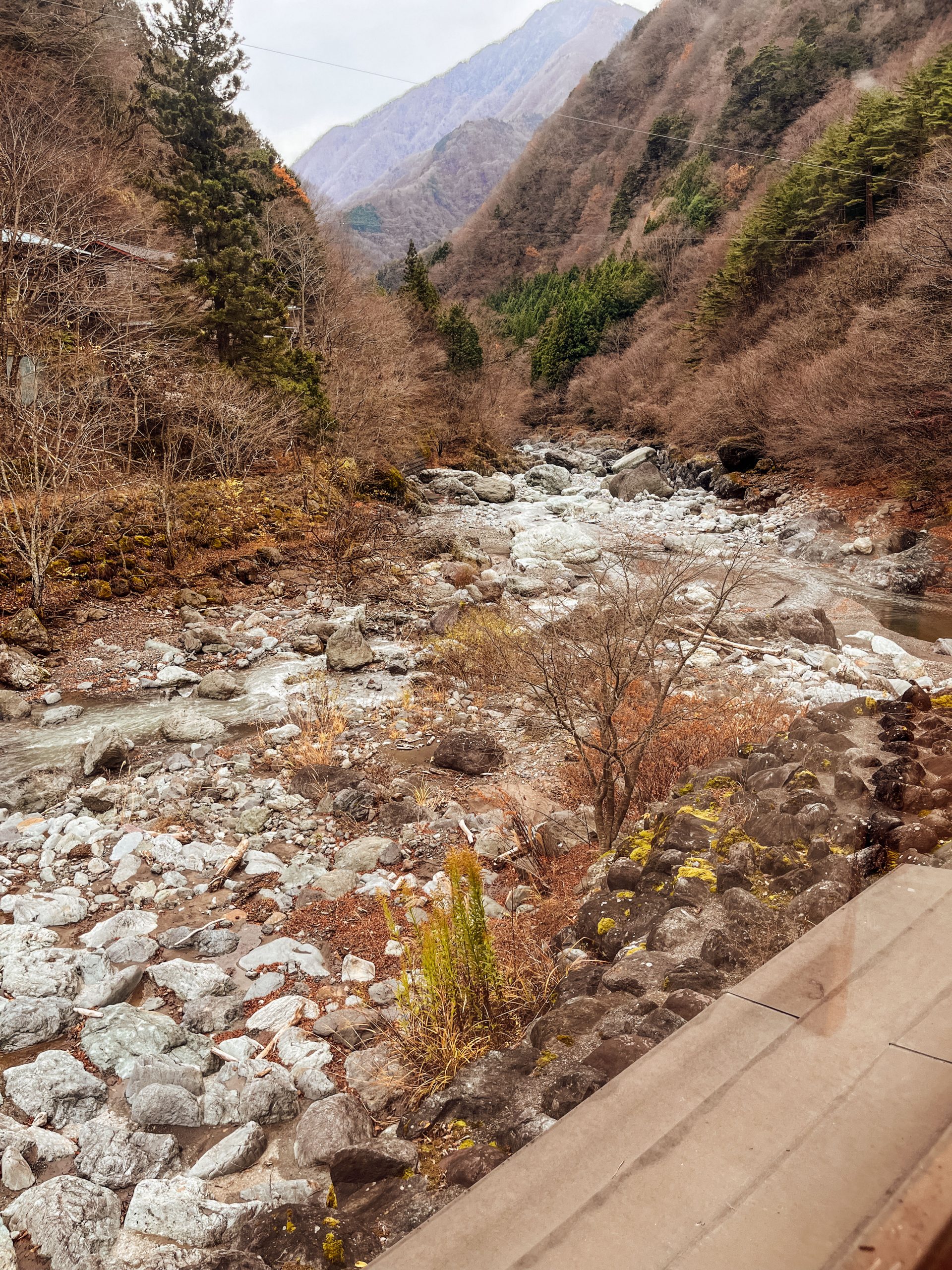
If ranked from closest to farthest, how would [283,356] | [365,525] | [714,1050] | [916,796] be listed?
[714,1050], [916,796], [365,525], [283,356]

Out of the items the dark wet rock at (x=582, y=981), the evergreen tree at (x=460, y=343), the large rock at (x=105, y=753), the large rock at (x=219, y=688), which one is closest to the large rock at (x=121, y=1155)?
the dark wet rock at (x=582, y=981)

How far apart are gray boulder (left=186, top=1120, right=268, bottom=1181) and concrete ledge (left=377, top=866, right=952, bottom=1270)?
1397mm

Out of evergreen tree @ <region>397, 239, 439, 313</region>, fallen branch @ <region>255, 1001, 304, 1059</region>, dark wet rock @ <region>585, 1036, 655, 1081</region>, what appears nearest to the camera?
dark wet rock @ <region>585, 1036, 655, 1081</region>

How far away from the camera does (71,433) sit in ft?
36.2

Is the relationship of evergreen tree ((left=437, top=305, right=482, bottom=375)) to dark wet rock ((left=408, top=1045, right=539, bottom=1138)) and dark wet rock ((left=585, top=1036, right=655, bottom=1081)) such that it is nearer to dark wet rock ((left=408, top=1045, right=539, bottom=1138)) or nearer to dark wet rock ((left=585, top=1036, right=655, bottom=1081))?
dark wet rock ((left=408, top=1045, right=539, bottom=1138))

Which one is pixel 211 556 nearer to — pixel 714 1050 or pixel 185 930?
pixel 185 930

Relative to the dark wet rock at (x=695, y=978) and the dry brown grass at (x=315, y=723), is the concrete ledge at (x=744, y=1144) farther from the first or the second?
the dry brown grass at (x=315, y=723)

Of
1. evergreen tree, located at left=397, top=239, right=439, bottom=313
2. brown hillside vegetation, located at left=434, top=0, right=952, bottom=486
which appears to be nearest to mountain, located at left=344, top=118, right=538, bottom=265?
brown hillside vegetation, located at left=434, top=0, right=952, bottom=486

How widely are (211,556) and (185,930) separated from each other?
357 inches

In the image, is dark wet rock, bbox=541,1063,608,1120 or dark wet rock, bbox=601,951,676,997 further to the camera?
dark wet rock, bbox=601,951,676,997

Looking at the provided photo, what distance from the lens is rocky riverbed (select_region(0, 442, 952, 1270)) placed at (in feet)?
7.54

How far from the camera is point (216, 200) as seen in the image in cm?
1805

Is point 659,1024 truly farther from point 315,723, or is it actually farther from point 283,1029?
point 315,723

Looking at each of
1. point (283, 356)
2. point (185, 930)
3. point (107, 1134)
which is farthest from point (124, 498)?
point (107, 1134)
